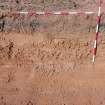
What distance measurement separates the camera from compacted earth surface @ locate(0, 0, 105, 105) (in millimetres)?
7027

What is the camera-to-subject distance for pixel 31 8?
8266mm

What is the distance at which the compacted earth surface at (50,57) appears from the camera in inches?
277

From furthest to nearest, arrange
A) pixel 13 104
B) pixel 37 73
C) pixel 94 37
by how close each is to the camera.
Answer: pixel 94 37 < pixel 37 73 < pixel 13 104

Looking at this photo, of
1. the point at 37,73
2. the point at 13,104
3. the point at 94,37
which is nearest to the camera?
the point at 13,104

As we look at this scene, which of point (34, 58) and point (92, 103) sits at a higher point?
point (34, 58)

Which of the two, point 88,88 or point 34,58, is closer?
point 88,88

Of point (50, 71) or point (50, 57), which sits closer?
point (50, 71)

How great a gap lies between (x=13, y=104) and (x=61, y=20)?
269cm

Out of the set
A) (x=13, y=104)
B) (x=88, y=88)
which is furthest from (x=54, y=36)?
(x=13, y=104)

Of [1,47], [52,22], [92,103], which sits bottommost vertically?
A: [92,103]

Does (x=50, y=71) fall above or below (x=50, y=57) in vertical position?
below

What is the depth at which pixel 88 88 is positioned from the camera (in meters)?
7.20

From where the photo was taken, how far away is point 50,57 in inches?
307

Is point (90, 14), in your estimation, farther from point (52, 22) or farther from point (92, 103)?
point (92, 103)
